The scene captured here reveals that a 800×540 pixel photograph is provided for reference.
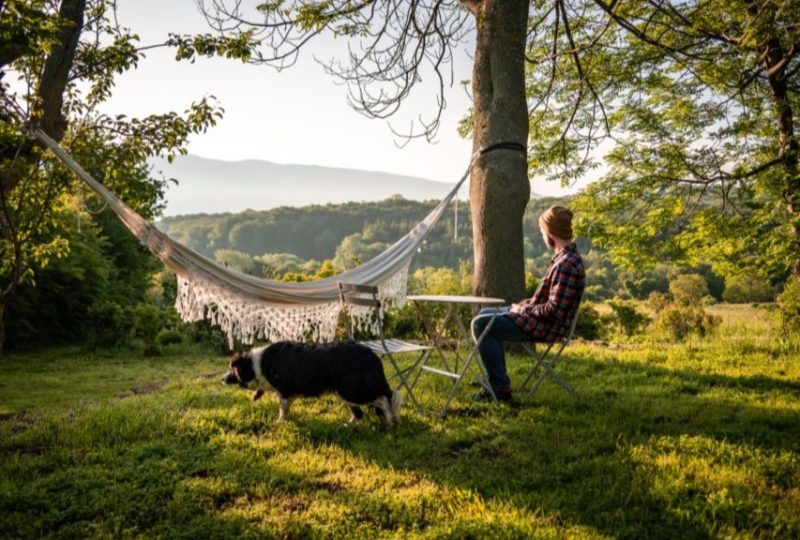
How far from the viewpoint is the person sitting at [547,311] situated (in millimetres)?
3051

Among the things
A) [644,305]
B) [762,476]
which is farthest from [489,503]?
[644,305]

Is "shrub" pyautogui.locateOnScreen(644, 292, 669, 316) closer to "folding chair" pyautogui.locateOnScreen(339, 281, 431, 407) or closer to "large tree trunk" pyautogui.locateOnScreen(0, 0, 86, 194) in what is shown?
"folding chair" pyautogui.locateOnScreen(339, 281, 431, 407)

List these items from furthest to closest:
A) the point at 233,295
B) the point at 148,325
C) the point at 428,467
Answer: the point at 148,325, the point at 233,295, the point at 428,467

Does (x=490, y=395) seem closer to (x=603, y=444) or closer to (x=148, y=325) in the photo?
(x=603, y=444)

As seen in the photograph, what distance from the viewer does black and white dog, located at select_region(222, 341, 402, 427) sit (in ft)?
9.46

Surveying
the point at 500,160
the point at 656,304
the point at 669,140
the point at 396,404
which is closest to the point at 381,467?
the point at 396,404

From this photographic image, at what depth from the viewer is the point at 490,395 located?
11.0 feet

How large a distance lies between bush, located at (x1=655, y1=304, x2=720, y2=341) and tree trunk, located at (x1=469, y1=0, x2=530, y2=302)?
421 centimetres

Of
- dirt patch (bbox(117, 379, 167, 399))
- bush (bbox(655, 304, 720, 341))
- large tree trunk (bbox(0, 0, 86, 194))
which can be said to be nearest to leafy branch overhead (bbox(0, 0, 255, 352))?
large tree trunk (bbox(0, 0, 86, 194))

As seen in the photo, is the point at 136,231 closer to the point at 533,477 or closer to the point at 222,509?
the point at 222,509

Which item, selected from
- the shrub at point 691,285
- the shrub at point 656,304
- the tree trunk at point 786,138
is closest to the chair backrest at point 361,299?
the tree trunk at point 786,138

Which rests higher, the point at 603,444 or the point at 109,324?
the point at 603,444

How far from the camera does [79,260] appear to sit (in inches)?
396

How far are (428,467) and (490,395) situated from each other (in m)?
1.08
